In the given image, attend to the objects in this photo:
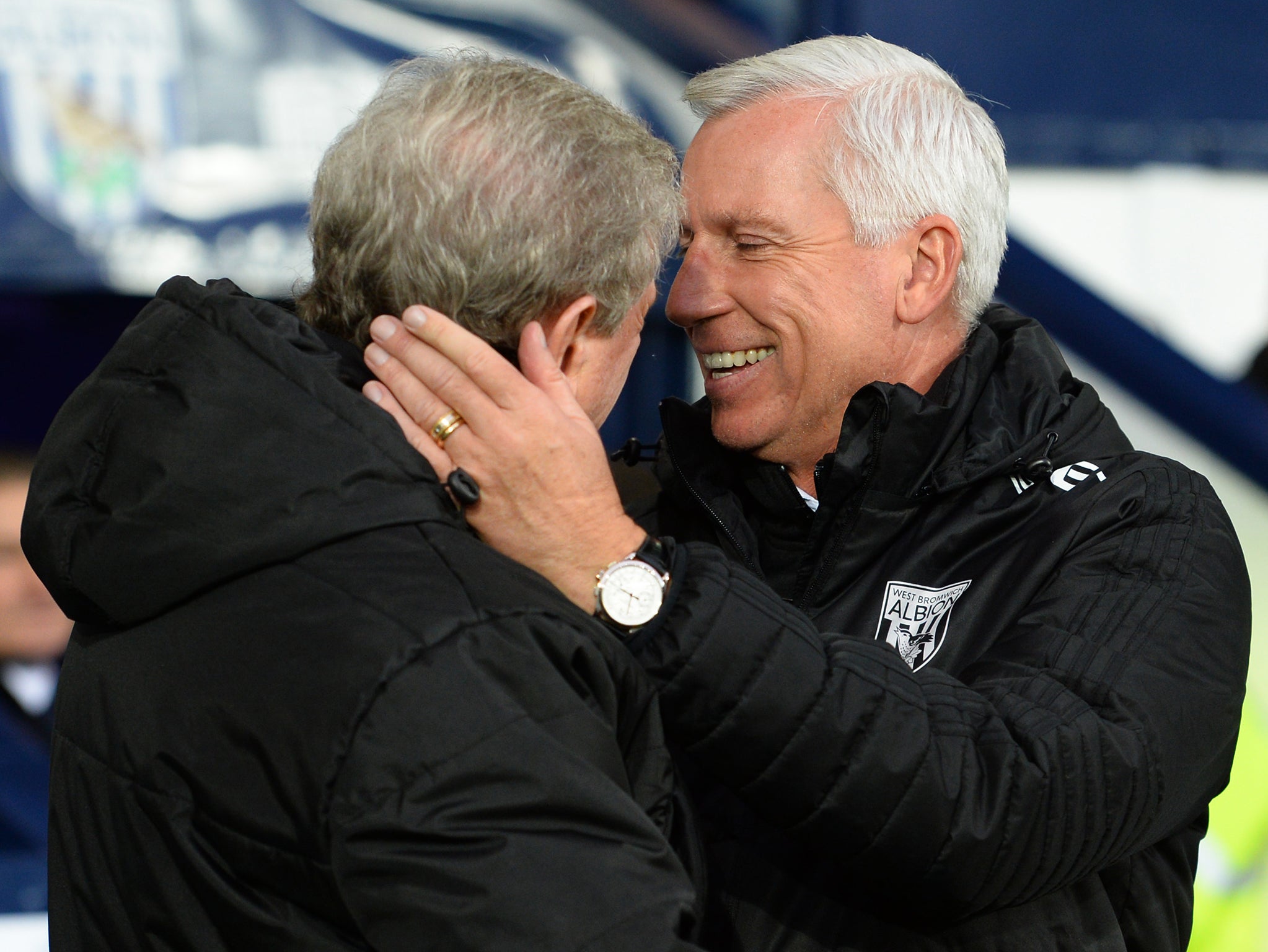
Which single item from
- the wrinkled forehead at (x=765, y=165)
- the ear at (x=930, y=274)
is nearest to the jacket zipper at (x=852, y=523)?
the ear at (x=930, y=274)

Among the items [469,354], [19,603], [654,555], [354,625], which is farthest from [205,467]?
[19,603]

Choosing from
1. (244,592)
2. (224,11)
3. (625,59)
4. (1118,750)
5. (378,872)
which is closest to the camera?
(378,872)

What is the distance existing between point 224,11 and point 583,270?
272 cm

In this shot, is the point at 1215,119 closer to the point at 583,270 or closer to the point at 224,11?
the point at 224,11

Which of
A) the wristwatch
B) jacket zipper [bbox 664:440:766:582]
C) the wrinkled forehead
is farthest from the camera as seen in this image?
the wrinkled forehead

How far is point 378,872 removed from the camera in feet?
3.63

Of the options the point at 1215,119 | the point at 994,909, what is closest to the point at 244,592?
the point at 994,909

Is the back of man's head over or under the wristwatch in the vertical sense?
under

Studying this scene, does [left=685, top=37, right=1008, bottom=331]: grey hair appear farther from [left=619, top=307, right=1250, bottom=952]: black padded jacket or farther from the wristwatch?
the wristwatch

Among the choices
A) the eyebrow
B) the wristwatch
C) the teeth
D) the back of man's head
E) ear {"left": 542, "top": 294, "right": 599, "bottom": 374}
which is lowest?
the back of man's head

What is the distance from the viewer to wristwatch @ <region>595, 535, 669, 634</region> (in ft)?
4.85

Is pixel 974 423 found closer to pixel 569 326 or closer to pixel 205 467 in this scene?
pixel 569 326

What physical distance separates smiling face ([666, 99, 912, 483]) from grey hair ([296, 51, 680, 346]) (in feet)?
2.78

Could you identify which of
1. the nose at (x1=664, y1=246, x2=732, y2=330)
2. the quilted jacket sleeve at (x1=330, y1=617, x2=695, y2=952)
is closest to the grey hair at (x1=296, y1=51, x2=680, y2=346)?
the quilted jacket sleeve at (x1=330, y1=617, x2=695, y2=952)
